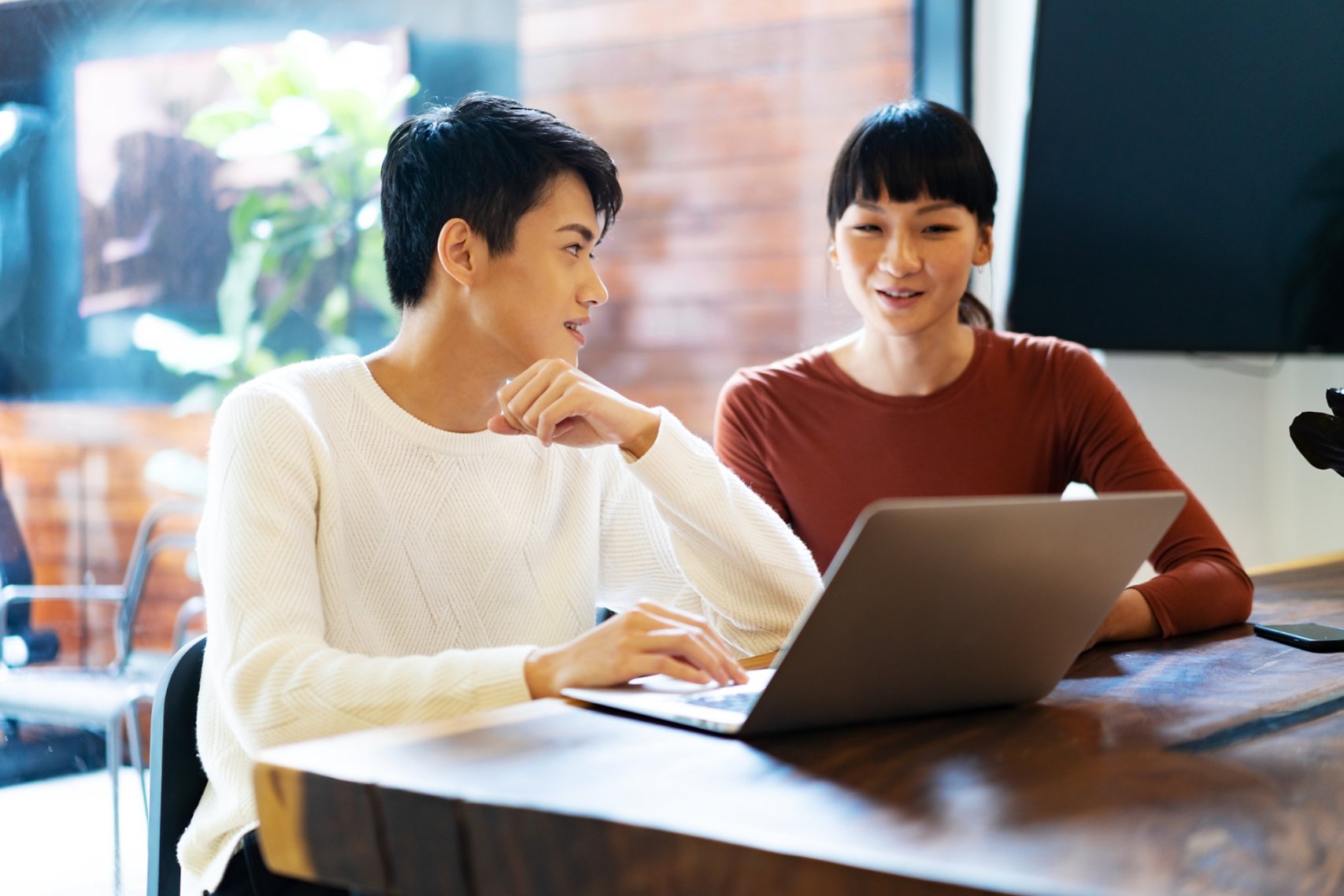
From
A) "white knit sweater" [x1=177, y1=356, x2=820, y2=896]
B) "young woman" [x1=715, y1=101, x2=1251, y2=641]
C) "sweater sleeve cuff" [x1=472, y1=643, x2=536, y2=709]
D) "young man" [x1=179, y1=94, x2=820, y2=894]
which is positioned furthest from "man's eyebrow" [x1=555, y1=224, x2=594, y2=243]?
"sweater sleeve cuff" [x1=472, y1=643, x2=536, y2=709]

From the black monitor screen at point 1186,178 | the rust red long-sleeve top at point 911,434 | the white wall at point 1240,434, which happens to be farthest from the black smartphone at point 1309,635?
the white wall at point 1240,434

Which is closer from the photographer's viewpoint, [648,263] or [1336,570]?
[1336,570]

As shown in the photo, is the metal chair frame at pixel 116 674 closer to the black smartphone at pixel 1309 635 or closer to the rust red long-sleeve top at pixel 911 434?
the rust red long-sleeve top at pixel 911 434

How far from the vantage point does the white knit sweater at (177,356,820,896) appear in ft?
3.03

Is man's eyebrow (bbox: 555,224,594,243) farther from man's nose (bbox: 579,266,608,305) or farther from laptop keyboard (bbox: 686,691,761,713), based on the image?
laptop keyboard (bbox: 686,691,761,713)

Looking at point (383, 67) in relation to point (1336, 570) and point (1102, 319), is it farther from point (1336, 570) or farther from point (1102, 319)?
point (1336, 570)

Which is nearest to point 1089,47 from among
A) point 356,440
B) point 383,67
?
point 383,67

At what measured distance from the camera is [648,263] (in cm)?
276

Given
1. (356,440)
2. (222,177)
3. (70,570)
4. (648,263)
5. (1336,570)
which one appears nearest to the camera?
(356,440)

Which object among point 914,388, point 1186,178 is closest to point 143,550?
point 914,388

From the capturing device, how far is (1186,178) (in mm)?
2385

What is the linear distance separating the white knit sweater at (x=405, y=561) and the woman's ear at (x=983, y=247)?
64 centimetres

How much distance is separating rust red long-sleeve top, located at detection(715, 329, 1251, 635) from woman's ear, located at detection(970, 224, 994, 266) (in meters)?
0.13

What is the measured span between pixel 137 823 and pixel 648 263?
4.90ft
